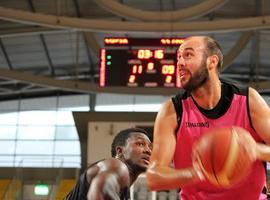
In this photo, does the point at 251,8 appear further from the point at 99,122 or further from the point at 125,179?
the point at 125,179

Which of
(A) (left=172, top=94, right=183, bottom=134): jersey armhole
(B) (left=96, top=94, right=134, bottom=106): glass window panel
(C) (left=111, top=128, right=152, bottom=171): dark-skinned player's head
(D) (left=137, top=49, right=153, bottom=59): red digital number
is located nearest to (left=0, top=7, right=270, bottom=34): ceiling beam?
(D) (left=137, top=49, right=153, bottom=59): red digital number

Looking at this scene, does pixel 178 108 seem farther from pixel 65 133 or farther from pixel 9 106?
pixel 9 106

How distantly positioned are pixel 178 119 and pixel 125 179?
76cm

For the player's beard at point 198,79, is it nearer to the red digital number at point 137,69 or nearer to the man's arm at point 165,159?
the man's arm at point 165,159

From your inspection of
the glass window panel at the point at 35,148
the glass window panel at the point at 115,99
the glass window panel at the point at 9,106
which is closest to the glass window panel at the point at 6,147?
the glass window panel at the point at 35,148

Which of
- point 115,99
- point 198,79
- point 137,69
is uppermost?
point 137,69

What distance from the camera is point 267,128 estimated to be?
4234mm

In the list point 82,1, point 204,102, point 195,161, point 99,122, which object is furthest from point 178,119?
point 82,1

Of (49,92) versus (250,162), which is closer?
(250,162)

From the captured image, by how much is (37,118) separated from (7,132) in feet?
5.58

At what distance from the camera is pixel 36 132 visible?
108 feet

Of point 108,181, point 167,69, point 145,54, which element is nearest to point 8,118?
point 145,54

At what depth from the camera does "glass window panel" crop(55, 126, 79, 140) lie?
3250 cm

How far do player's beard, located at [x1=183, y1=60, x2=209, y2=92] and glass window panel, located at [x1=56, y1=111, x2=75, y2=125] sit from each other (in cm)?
2886
